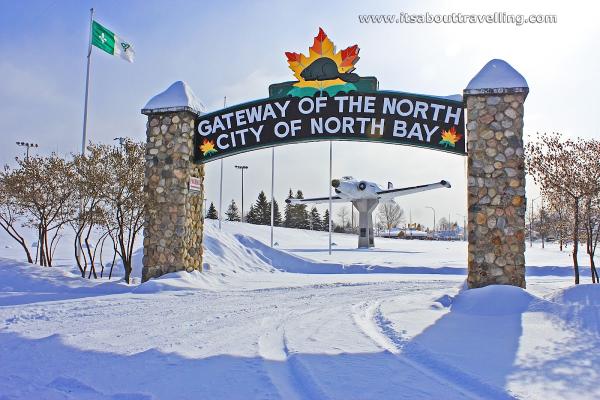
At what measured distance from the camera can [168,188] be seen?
10.7 metres

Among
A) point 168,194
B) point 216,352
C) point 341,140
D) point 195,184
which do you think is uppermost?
point 341,140

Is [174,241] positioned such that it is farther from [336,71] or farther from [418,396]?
[418,396]

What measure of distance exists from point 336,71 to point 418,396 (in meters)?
8.78

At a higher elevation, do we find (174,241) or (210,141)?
(210,141)

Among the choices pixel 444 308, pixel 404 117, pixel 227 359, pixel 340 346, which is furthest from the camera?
pixel 404 117

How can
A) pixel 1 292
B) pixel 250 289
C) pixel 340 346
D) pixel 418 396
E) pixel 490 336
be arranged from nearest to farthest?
pixel 418 396
pixel 340 346
pixel 490 336
pixel 1 292
pixel 250 289

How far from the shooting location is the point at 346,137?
10.9 m

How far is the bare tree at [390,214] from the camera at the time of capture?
10119cm

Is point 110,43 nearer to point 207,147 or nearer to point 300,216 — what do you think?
point 207,147

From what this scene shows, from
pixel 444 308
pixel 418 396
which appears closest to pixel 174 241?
pixel 444 308

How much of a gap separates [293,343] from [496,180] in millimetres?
5929

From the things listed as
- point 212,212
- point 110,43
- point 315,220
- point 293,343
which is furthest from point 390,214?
point 293,343

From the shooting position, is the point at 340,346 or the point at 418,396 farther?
the point at 340,346

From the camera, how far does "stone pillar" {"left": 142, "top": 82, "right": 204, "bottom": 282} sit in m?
10.6
